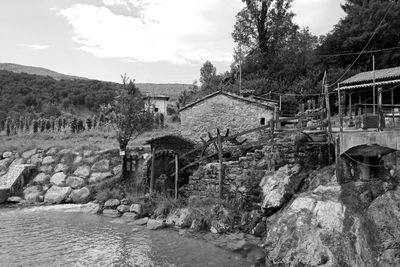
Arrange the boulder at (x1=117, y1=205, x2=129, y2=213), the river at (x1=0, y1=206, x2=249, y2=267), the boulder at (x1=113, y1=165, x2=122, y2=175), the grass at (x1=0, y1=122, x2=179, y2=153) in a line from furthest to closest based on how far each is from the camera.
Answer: the grass at (x1=0, y1=122, x2=179, y2=153)
the boulder at (x1=113, y1=165, x2=122, y2=175)
the boulder at (x1=117, y1=205, x2=129, y2=213)
the river at (x1=0, y1=206, x2=249, y2=267)

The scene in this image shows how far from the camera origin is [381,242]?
8422 millimetres

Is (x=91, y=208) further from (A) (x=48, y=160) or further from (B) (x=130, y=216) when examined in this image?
(A) (x=48, y=160)

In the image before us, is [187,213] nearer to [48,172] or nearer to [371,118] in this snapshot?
[371,118]

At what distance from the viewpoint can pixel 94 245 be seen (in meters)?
11.2

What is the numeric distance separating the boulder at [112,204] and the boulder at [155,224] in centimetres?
288

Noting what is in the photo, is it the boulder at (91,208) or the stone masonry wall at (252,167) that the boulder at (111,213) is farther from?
the stone masonry wall at (252,167)

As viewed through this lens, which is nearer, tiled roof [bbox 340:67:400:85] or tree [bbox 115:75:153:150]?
tree [bbox 115:75:153:150]

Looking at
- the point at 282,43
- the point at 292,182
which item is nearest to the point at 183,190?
the point at 292,182

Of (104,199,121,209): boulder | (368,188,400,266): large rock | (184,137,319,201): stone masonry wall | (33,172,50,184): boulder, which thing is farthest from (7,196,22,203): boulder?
(368,188,400,266): large rock

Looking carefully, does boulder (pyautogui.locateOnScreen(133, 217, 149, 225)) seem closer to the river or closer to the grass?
the river

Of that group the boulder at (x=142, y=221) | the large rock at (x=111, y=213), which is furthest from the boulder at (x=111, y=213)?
the boulder at (x=142, y=221)

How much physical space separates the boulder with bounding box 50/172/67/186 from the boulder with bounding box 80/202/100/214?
135 inches

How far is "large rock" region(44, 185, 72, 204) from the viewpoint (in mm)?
17359

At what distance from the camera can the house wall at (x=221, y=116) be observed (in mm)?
19453
